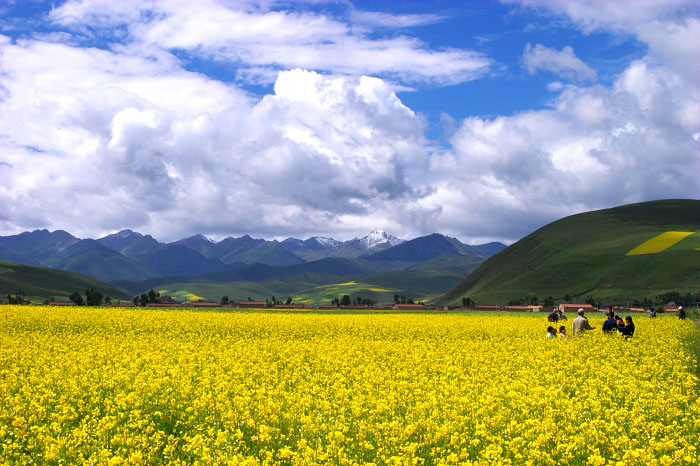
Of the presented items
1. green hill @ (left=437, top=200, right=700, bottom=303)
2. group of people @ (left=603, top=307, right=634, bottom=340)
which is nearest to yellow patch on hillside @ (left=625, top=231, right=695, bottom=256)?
green hill @ (left=437, top=200, right=700, bottom=303)

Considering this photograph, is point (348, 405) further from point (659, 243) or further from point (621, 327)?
point (659, 243)

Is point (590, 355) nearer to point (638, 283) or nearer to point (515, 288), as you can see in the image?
point (638, 283)

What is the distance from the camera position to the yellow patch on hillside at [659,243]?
175 metres

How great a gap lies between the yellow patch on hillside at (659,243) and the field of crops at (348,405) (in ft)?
548

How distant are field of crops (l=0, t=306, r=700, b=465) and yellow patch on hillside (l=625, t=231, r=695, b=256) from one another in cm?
16713

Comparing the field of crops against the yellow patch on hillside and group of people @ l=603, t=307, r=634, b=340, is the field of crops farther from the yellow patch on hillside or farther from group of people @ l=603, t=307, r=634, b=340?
the yellow patch on hillside

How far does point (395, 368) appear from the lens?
20.6 meters

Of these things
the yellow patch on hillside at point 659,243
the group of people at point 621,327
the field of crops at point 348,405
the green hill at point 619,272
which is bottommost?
the field of crops at point 348,405

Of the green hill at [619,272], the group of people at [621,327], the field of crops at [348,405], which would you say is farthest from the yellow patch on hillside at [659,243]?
the field of crops at [348,405]

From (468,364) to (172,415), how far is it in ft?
38.7

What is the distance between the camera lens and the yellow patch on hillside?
17529cm

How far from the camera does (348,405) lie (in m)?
14.5

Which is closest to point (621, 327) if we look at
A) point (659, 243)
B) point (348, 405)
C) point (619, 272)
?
point (348, 405)

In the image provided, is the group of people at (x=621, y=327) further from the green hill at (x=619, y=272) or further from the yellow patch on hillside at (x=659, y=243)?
the yellow patch on hillside at (x=659, y=243)
